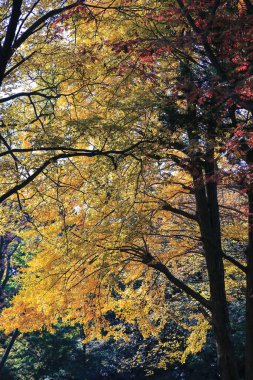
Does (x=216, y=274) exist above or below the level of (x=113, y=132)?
below

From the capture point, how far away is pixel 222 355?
7.17 m

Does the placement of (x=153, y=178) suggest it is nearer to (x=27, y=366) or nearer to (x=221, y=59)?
(x=221, y=59)

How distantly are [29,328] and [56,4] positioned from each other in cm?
627

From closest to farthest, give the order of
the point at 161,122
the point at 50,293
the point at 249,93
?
the point at 249,93
the point at 161,122
the point at 50,293

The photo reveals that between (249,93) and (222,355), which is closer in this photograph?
(249,93)

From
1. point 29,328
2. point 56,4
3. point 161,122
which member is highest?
point 56,4

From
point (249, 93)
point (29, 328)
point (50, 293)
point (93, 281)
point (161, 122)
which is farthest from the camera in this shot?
point (29, 328)

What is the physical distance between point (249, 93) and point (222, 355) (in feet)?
16.1

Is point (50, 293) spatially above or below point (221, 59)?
below

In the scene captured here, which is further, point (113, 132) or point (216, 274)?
point (216, 274)

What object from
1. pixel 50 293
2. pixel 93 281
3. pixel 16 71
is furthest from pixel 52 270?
pixel 16 71

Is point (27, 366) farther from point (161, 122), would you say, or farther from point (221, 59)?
point (221, 59)

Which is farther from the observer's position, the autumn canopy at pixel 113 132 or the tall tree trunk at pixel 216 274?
the tall tree trunk at pixel 216 274

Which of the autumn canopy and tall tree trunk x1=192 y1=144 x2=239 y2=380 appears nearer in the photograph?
the autumn canopy
